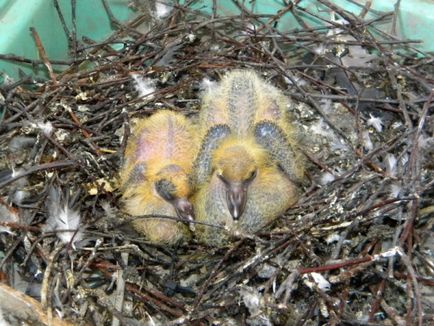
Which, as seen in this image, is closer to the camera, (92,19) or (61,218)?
(61,218)

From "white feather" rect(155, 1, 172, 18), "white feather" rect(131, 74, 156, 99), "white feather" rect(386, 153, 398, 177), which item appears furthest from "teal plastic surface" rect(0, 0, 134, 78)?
"white feather" rect(386, 153, 398, 177)

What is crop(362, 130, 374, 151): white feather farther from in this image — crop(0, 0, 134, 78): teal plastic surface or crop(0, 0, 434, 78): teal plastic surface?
crop(0, 0, 134, 78): teal plastic surface

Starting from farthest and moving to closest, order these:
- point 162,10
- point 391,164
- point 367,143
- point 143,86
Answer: point 162,10 → point 143,86 → point 367,143 → point 391,164

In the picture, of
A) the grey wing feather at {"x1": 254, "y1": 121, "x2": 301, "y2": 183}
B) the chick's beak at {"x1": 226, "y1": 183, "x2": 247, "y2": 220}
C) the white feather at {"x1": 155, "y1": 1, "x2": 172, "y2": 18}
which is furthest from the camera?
the white feather at {"x1": 155, "y1": 1, "x2": 172, "y2": 18}

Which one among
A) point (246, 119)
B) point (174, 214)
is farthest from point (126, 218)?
point (246, 119)

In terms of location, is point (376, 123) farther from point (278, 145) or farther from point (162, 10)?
point (162, 10)

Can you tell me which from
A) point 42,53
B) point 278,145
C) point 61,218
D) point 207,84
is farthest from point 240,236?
point 42,53
